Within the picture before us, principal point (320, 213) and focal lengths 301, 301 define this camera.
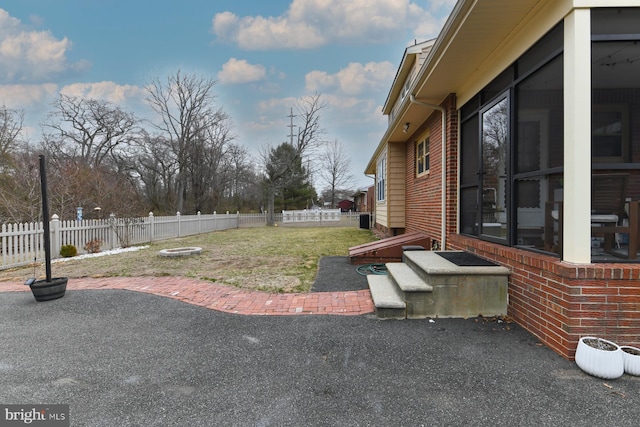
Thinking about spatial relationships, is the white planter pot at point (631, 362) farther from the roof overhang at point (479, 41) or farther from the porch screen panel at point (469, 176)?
the roof overhang at point (479, 41)

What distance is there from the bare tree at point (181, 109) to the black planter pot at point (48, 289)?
20889 millimetres

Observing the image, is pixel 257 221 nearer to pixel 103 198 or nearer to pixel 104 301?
pixel 103 198

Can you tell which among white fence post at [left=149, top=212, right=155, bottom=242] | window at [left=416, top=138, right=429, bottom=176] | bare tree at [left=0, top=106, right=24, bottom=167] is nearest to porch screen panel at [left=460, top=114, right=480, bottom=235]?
window at [left=416, top=138, right=429, bottom=176]

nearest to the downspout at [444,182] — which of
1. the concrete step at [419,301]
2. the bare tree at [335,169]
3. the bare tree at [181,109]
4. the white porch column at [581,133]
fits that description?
the concrete step at [419,301]

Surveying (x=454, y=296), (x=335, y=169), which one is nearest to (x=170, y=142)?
(x=335, y=169)

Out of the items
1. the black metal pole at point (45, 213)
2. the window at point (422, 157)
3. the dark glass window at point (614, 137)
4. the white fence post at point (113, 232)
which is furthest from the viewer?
the white fence post at point (113, 232)

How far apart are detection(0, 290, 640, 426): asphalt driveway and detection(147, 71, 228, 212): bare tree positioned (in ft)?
73.6

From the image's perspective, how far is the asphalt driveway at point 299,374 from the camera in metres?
1.93

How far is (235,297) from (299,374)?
236cm

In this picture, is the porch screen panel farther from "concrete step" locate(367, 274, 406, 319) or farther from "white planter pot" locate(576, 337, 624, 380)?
"white planter pot" locate(576, 337, 624, 380)

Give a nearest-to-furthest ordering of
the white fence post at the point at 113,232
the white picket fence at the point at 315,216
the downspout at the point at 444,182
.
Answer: the downspout at the point at 444,182, the white fence post at the point at 113,232, the white picket fence at the point at 315,216

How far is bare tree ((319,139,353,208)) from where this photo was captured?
1702 inches

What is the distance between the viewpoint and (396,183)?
981 cm

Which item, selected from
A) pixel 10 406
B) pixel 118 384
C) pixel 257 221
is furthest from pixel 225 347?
pixel 257 221
